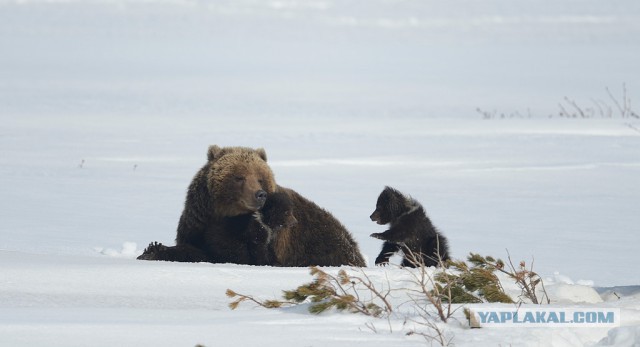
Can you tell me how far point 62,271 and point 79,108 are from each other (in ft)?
67.7

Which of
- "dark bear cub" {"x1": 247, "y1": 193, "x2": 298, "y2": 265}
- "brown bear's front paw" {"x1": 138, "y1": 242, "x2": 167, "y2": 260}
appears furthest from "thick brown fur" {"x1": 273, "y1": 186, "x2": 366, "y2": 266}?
"brown bear's front paw" {"x1": 138, "y1": 242, "x2": 167, "y2": 260}

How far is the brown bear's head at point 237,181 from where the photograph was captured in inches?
274

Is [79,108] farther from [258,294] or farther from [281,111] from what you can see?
[258,294]

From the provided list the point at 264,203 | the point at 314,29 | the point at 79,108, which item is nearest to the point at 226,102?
the point at 79,108

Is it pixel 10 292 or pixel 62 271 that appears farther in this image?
pixel 62 271

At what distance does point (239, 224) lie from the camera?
7035 millimetres

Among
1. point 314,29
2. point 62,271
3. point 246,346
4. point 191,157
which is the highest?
point 314,29

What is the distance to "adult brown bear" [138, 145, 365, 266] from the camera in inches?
273

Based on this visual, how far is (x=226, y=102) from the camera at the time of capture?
2975cm

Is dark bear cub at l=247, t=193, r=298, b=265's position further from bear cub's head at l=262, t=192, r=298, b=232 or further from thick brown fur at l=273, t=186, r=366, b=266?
thick brown fur at l=273, t=186, r=366, b=266

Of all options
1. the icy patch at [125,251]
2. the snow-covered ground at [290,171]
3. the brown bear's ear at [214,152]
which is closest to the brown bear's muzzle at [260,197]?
the brown bear's ear at [214,152]

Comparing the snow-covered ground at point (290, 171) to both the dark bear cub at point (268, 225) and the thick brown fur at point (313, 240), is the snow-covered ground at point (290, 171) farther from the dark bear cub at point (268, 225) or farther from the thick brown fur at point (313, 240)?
the thick brown fur at point (313, 240)

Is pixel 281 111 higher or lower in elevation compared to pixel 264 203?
higher

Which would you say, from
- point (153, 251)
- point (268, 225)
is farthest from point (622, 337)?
point (153, 251)
